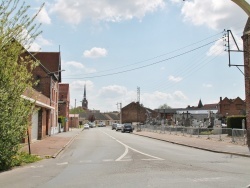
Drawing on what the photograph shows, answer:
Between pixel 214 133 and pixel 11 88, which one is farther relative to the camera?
pixel 214 133

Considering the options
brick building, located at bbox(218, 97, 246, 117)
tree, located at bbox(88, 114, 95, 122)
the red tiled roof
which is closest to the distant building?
tree, located at bbox(88, 114, 95, 122)

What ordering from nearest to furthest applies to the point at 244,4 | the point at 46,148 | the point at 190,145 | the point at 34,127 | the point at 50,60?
1. the point at 244,4
2. the point at 46,148
3. the point at 190,145
4. the point at 34,127
5. the point at 50,60

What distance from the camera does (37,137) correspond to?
34.2 metres

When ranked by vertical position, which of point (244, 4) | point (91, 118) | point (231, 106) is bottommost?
point (91, 118)

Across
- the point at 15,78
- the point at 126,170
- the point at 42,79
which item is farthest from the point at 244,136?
the point at 42,79

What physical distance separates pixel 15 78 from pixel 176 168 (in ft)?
24.4

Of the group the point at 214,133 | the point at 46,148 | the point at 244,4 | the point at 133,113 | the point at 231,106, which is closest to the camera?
the point at 244,4

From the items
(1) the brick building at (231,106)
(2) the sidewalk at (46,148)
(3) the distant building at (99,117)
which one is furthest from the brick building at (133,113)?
(2) the sidewalk at (46,148)

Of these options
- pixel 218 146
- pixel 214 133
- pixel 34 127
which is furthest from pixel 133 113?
pixel 218 146

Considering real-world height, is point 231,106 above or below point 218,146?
above

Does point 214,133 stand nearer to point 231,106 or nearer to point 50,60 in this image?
point 50,60

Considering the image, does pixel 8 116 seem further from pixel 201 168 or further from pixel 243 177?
pixel 243 177

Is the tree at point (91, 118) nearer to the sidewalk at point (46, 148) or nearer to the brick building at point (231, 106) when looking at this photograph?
the brick building at point (231, 106)

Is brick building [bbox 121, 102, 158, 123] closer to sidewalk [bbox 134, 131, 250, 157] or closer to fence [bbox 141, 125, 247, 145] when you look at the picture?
fence [bbox 141, 125, 247, 145]
